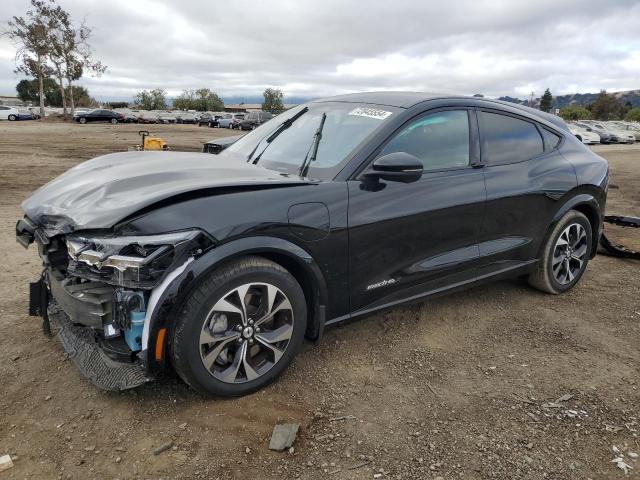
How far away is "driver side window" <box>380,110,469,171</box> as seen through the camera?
10.7 ft

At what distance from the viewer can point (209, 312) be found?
8.26 feet

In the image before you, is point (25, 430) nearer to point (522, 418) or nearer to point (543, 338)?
point (522, 418)

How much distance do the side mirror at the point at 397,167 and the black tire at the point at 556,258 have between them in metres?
1.90

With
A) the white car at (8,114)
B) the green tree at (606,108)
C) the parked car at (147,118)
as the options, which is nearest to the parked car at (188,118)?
the parked car at (147,118)

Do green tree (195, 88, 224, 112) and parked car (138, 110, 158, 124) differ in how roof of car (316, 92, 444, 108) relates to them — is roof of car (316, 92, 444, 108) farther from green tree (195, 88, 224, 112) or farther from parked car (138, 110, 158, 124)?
green tree (195, 88, 224, 112)

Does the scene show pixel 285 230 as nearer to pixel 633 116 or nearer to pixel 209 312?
pixel 209 312

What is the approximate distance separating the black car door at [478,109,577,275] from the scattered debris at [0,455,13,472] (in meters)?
3.11

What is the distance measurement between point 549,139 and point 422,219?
5.85 feet

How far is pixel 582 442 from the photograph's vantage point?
252 centimetres

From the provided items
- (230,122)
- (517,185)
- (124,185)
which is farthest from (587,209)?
(230,122)

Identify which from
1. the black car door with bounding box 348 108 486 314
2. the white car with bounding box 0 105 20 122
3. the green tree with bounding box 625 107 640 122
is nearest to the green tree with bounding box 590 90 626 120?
the green tree with bounding box 625 107 640 122

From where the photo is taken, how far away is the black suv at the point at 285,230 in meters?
2.44

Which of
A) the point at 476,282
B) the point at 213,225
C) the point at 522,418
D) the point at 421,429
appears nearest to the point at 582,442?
Result: the point at 522,418

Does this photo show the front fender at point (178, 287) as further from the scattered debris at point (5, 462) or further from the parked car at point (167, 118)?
the parked car at point (167, 118)
